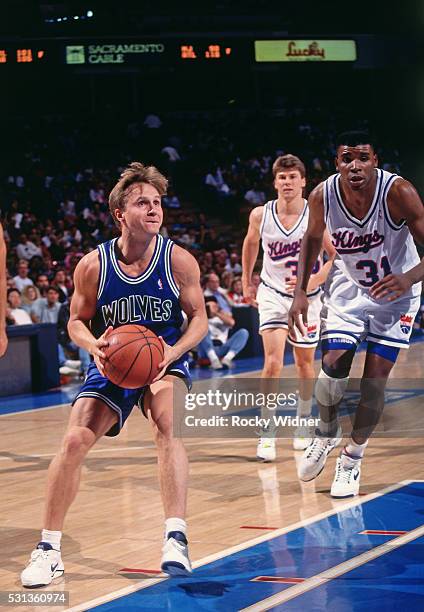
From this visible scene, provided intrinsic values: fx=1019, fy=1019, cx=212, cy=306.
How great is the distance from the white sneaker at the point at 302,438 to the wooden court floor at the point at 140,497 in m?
0.12

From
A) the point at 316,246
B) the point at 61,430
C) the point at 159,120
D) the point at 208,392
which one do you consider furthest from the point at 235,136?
the point at 316,246

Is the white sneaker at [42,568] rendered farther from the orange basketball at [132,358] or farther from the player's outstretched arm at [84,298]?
the player's outstretched arm at [84,298]

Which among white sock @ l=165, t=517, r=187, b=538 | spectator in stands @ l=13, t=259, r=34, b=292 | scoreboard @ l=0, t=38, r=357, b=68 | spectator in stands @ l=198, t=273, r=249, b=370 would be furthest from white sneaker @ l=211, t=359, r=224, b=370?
scoreboard @ l=0, t=38, r=357, b=68

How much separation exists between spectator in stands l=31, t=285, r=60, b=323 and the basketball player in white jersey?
540 centimetres

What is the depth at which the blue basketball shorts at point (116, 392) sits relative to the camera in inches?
175

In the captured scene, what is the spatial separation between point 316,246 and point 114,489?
6.36 ft

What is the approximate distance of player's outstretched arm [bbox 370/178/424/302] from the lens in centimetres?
550

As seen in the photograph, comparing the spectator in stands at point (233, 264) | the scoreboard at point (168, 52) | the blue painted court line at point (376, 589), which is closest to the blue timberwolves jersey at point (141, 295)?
the blue painted court line at point (376, 589)

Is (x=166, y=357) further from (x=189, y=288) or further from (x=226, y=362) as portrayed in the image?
(x=226, y=362)

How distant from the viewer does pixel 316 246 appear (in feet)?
19.5

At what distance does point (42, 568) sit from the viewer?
4.17 meters

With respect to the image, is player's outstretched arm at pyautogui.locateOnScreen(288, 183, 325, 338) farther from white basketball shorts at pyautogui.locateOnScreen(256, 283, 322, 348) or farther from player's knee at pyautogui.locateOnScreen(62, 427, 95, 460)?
player's knee at pyautogui.locateOnScreen(62, 427, 95, 460)

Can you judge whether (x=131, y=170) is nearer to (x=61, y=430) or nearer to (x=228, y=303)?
(x=61, y=430)

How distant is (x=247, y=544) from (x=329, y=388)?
140cm
